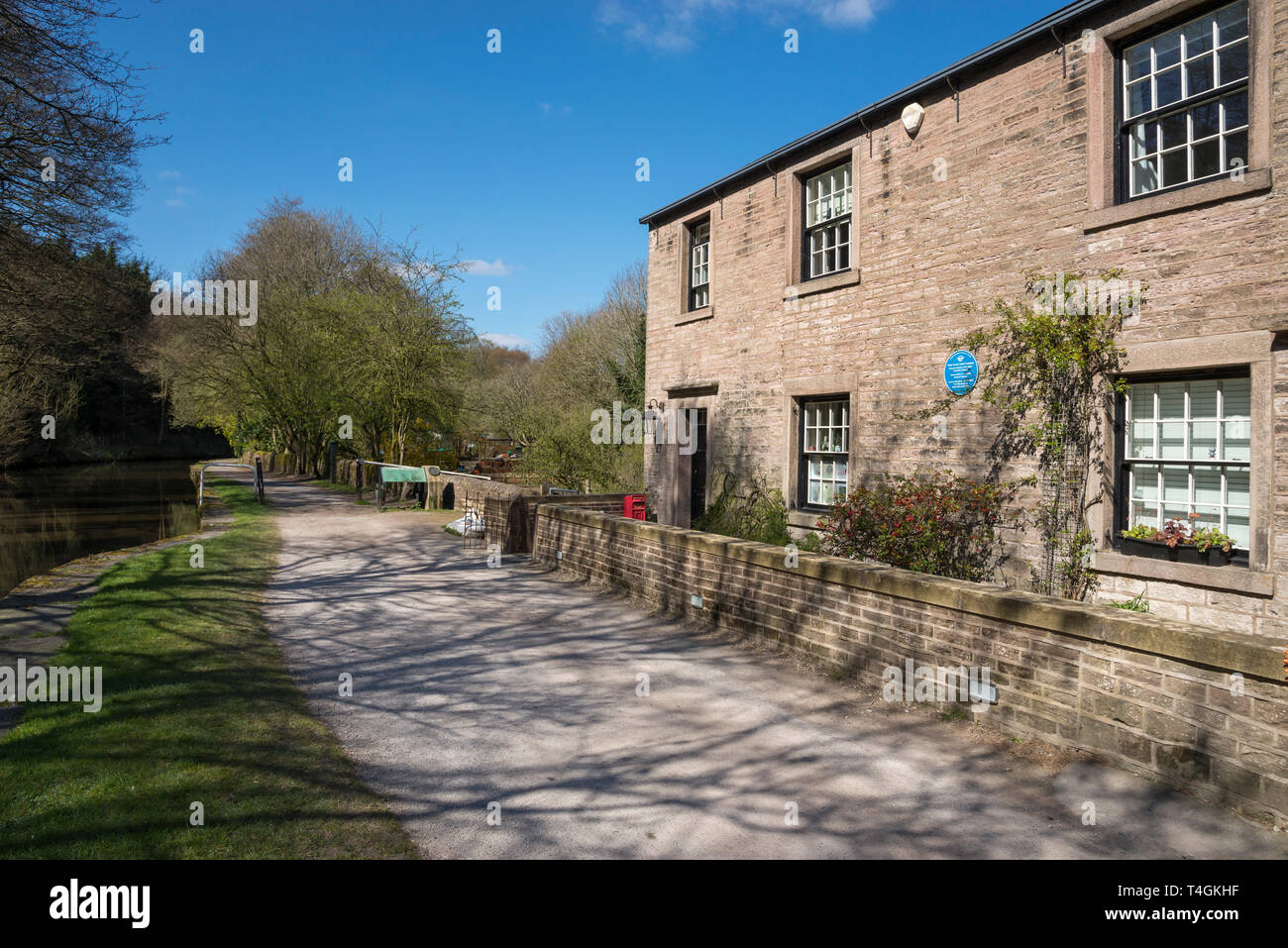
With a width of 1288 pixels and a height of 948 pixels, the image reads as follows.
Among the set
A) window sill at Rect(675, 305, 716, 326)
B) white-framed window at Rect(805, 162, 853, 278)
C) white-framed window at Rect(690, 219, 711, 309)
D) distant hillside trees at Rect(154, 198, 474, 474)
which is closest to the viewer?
white-framed window at Rect(805, 162, 853, 278)

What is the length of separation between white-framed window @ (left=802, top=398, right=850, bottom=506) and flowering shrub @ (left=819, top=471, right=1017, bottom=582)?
64.7 inches

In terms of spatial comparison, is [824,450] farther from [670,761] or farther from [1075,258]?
[670,761]

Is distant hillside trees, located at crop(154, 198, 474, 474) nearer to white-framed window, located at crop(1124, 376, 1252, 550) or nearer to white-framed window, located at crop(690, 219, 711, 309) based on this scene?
white-framed window, located at crop(690, 219, 711, 309)

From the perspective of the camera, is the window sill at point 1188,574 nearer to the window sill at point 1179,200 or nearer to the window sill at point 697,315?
the window sill at point 1179,200

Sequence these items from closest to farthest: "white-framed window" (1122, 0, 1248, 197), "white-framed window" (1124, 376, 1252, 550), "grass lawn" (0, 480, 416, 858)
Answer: "grass lawn" (0, 480, 416, 858) < "white-framed window" (1124, 376, 1252, 550) < "white-framed window" (1122, 0, 1248, 197)

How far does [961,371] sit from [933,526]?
6.26 feet

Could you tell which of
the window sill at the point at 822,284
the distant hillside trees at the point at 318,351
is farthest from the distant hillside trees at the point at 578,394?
the window sill at the point at 822,284

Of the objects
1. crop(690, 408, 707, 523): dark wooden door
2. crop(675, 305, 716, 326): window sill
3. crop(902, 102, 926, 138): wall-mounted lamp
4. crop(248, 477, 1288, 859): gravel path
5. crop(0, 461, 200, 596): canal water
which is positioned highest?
crop(902, 102, 926, 138): wall-mounted lamp

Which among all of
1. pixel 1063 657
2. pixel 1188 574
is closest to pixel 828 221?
pixel 1188 574

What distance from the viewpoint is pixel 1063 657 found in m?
4.86

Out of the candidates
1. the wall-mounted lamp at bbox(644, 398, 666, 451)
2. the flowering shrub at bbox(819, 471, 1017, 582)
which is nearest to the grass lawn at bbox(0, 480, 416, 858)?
the flowering shrub at bbox(819, 471, 1017, 582)

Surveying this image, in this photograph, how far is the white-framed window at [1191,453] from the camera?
21.4 feet

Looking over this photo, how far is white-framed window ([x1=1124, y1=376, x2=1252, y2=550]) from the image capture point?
21.4 ft
